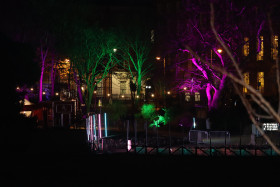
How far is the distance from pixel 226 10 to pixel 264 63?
7.70 m

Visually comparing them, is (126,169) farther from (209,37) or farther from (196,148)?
(209,37)

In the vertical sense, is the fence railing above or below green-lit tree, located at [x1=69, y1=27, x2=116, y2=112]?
below

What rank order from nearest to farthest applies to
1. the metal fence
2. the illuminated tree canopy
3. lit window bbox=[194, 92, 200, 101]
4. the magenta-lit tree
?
the metal fence
the illuminated tree canopy
the magenta-lit tree
lit window bbox=[194, 92, 200, 101]

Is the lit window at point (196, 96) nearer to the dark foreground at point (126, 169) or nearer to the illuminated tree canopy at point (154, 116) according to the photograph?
the illuminated tree canopy at point (154, 116)

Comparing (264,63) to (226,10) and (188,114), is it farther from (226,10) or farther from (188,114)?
(188,114)

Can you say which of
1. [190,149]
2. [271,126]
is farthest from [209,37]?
[190,149]

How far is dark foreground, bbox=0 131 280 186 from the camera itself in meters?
12.3

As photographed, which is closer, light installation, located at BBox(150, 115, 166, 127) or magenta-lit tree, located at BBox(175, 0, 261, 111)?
light installation, located at BBox(150, 115, 166, 127)

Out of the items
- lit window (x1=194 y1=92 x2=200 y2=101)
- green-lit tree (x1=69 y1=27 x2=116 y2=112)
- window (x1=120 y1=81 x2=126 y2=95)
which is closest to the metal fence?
green-lit tree (x1=69 y1=27 x2=116 y2=112)

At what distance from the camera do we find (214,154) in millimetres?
15797

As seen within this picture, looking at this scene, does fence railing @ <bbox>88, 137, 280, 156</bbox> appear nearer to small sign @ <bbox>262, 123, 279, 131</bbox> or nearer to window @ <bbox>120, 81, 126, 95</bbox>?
small sign @ <bbox>262, 123, 279, 131</bbox>

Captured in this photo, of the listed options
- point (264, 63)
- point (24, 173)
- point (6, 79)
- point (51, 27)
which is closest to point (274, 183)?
point (24, 173)

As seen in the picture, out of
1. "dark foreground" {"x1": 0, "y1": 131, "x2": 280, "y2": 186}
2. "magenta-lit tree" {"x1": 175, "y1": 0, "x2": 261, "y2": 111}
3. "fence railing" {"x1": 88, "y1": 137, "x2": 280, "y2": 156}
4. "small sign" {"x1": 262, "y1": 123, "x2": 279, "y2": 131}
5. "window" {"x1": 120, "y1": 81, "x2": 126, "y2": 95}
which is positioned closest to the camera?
"dark foreground" {"x1": 0, "y1": 131, "x2": 280, "y2": 186}

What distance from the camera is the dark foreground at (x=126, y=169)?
12297 mm
